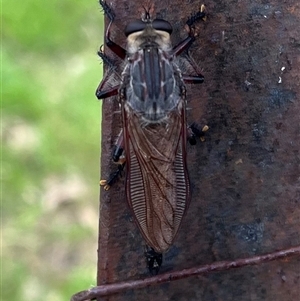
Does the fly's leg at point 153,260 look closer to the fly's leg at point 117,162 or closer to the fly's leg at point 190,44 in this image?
the fly's leg at point 117,162

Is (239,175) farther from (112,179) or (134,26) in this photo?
(134,26)

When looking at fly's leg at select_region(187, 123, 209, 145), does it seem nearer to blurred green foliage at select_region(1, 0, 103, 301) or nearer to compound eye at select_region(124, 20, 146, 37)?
compound eye at select_region(124, 20, 146, 37)

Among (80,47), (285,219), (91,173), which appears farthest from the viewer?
(80,47)

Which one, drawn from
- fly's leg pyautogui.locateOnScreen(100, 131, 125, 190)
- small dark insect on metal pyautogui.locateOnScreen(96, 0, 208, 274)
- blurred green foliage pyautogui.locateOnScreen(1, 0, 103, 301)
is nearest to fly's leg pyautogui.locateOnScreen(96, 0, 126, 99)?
small dark insect on metal pyautogui.locateOnScreen(96, 0, 208, 274)

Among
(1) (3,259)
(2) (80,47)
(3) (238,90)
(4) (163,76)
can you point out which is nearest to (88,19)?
(2) (80,47)

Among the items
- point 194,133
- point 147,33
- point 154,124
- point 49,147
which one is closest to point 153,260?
point 194,133

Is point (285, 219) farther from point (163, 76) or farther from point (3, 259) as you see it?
point (3, 259)
